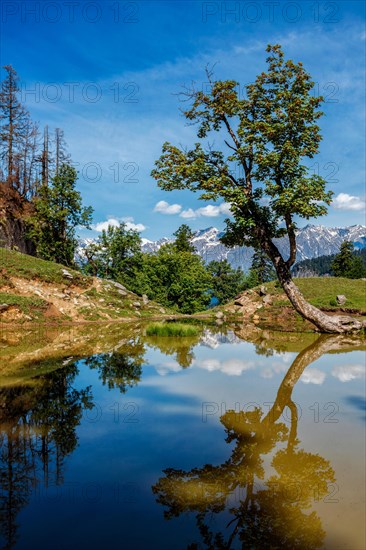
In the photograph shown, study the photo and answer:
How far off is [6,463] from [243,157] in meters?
19.5

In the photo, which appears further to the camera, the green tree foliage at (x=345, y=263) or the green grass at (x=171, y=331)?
the green tree foliage at (x=345, y=263)

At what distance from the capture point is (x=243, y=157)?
20.7 metres

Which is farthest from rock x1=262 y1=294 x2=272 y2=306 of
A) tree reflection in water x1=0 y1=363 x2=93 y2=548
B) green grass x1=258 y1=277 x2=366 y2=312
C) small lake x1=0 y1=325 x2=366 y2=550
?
tree reflection in water x1=0 y1=363 x2=93 y2=548

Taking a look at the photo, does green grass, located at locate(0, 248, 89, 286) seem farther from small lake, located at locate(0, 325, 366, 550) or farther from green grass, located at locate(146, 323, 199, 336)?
small lake, located at locate(0, 325, 366, 550)

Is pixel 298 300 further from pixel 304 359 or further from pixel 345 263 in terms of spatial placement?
pixel 345 263

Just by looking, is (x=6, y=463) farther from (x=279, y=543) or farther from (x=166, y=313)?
(x=166, y=313)

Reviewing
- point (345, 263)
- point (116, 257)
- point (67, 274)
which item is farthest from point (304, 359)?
point (345, 263)

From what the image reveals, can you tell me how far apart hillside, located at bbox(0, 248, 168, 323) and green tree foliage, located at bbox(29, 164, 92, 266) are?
899 cm

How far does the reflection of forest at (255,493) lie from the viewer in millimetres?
3611

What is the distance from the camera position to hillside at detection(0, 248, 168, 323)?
24.3m

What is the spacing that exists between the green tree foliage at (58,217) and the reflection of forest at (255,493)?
3843 cm

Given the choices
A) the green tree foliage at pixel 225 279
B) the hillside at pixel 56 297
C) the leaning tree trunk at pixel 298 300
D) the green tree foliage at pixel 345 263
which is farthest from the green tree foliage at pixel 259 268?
the leaning tree trunk at pixel 298 300

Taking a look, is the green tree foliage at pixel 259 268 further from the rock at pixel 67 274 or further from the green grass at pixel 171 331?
the green grass at pixel 171 331

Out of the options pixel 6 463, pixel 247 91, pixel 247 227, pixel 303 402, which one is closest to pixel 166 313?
pixel 247 227
